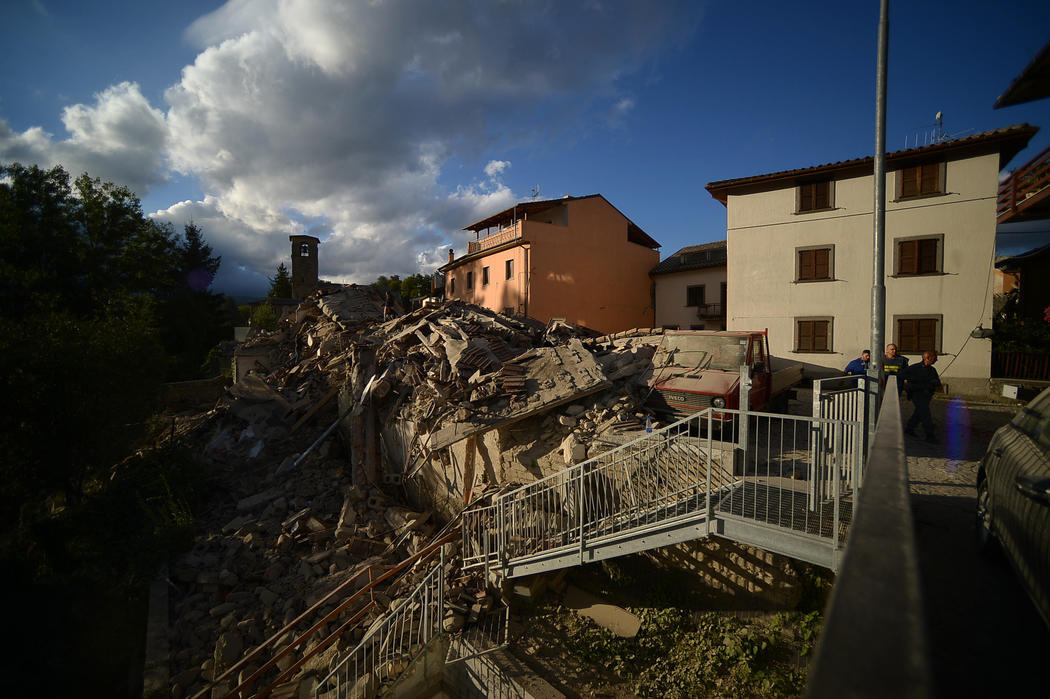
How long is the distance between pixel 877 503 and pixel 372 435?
37.1 ft

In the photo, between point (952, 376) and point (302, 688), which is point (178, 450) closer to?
point (302, 688)

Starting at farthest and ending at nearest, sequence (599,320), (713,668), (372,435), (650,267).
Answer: (650,267)
(599,320)
(372,435)
(713,668)

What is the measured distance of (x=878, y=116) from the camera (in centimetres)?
677

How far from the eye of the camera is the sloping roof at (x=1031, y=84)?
324 inches

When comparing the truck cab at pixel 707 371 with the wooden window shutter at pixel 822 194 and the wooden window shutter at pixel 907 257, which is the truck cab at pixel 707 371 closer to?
the wooden window shutter at pixel 907 257

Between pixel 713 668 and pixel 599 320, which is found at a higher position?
pixel 599 320

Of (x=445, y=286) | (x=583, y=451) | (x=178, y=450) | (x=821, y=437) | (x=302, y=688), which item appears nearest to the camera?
(x=821, y=437)

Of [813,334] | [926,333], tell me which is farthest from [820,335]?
[926,333]

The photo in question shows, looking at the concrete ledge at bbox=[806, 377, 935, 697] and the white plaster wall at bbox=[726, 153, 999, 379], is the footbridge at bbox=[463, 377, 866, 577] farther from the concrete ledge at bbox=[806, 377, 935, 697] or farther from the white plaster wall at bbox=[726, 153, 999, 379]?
the white plaster wall at bbox=[726, 153, 999, 379]

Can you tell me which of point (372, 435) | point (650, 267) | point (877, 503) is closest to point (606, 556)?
point (877, 503)

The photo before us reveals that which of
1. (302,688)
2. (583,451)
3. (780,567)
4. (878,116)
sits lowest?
(302,688)

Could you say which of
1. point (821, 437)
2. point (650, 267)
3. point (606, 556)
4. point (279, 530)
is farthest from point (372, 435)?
point (650, 267)

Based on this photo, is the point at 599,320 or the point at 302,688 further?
the point at 599,320

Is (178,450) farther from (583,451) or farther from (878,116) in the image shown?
(878,116)
